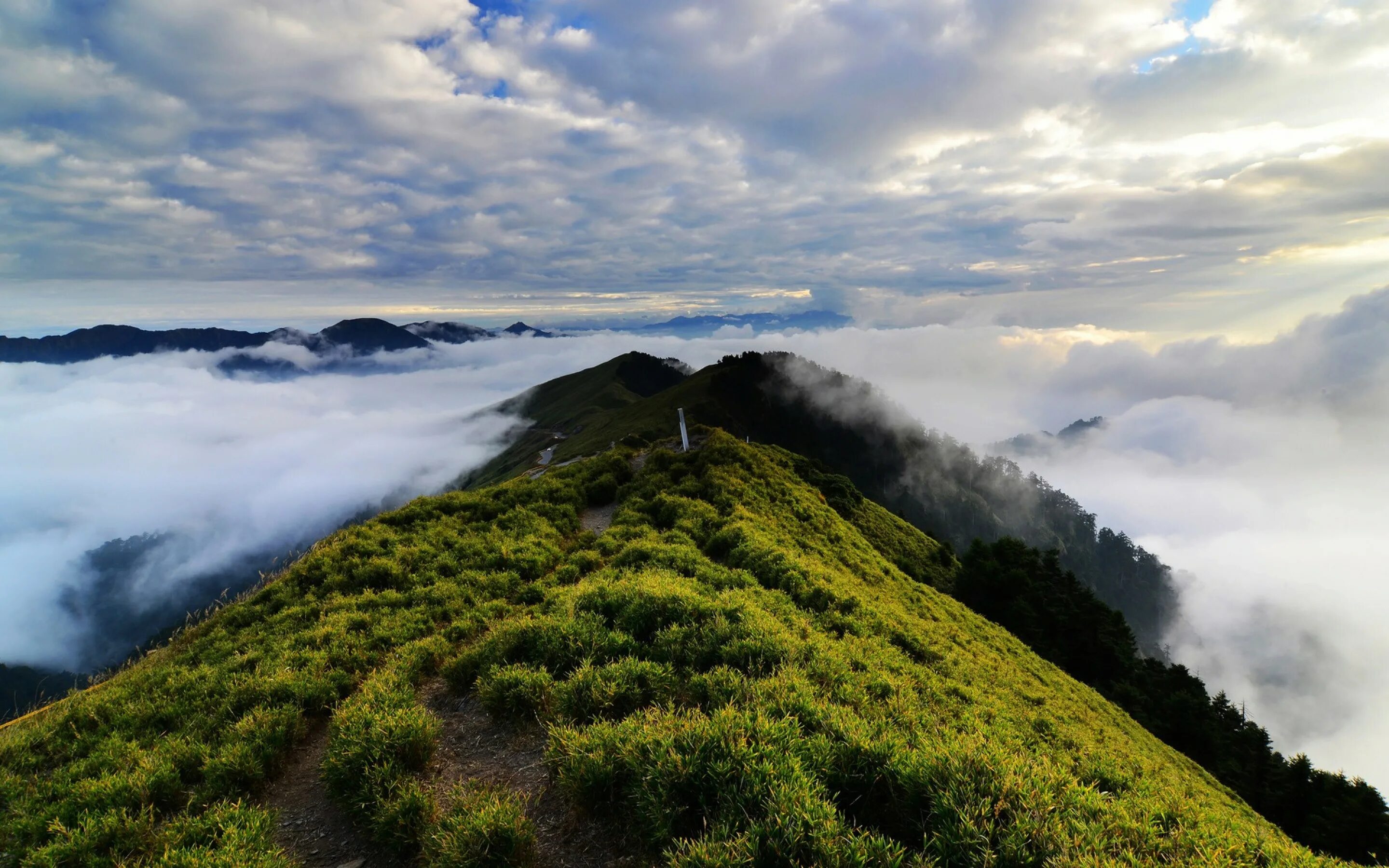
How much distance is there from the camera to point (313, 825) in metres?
6.79

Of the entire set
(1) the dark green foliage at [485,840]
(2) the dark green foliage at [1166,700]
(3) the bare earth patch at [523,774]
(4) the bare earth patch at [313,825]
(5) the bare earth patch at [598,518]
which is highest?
(1) the dark green foliage at [485,840]

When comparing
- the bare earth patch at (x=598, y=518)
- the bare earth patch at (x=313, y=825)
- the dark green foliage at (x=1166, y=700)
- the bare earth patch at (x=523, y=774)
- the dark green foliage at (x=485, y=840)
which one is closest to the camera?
the dark green foliage at (x=485, y=840)

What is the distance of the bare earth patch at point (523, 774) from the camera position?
5688 millimetres

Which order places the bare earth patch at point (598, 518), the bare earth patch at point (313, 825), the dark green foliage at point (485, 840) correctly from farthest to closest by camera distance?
1. the bare earth patch at point (598, 518)
2. the bare earth patch at point (313, 825)
3. the dark green foliage at point (485, 840)

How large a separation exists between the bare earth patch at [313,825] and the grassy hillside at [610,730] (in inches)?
6.2

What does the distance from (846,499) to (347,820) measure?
38.3 m

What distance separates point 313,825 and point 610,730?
396 centimetres

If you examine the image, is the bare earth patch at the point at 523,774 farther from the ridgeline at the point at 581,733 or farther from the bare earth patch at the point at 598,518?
the bare earth patch at the point at 598,518

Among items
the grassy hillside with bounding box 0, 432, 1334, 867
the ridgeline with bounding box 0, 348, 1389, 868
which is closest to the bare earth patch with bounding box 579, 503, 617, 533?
the ridgeline with bounding box 0, 348, 1389, 868

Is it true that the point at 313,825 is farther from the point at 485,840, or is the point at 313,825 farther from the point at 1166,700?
the point at 1166,700

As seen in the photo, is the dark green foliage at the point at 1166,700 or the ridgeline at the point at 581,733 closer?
the ridgeline at the point at 581,733

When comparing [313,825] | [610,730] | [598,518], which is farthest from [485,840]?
[598,518]

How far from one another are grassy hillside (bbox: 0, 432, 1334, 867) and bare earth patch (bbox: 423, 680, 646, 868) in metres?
0.11

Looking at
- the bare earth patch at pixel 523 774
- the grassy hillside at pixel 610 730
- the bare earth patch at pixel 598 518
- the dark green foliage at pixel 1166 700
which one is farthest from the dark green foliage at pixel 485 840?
the dark green foliage at pixel 1166 700
